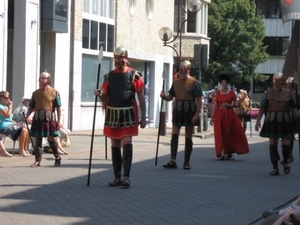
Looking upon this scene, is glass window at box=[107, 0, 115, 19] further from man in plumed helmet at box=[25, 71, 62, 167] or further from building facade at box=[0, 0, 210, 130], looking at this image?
man in plumed helmet at box=[25, 71, 62, 167]

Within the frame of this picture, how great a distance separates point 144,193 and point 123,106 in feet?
4.47

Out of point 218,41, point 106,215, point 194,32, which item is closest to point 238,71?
point 218,41

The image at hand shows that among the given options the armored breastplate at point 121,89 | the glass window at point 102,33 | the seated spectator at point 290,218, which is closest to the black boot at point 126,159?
the armored breastplate at point 121,89

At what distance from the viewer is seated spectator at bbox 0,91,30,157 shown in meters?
17.8

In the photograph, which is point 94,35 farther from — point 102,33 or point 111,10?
point 111,10

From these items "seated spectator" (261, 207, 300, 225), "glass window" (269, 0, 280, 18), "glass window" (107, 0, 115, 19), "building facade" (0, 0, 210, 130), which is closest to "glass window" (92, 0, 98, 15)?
"building facade" (0, 0, 210, 130)

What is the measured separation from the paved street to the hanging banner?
2.57 m

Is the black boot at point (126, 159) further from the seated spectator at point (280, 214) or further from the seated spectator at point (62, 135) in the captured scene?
the seated spectator at point (62, 135)

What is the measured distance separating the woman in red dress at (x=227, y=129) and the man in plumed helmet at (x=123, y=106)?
21.0ft

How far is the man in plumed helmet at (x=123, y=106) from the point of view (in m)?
12.2

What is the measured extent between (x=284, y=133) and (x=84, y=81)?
52.5ft

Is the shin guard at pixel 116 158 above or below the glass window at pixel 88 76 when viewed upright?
below

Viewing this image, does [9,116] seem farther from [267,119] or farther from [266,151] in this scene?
[266,151]

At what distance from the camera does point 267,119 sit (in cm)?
1519
